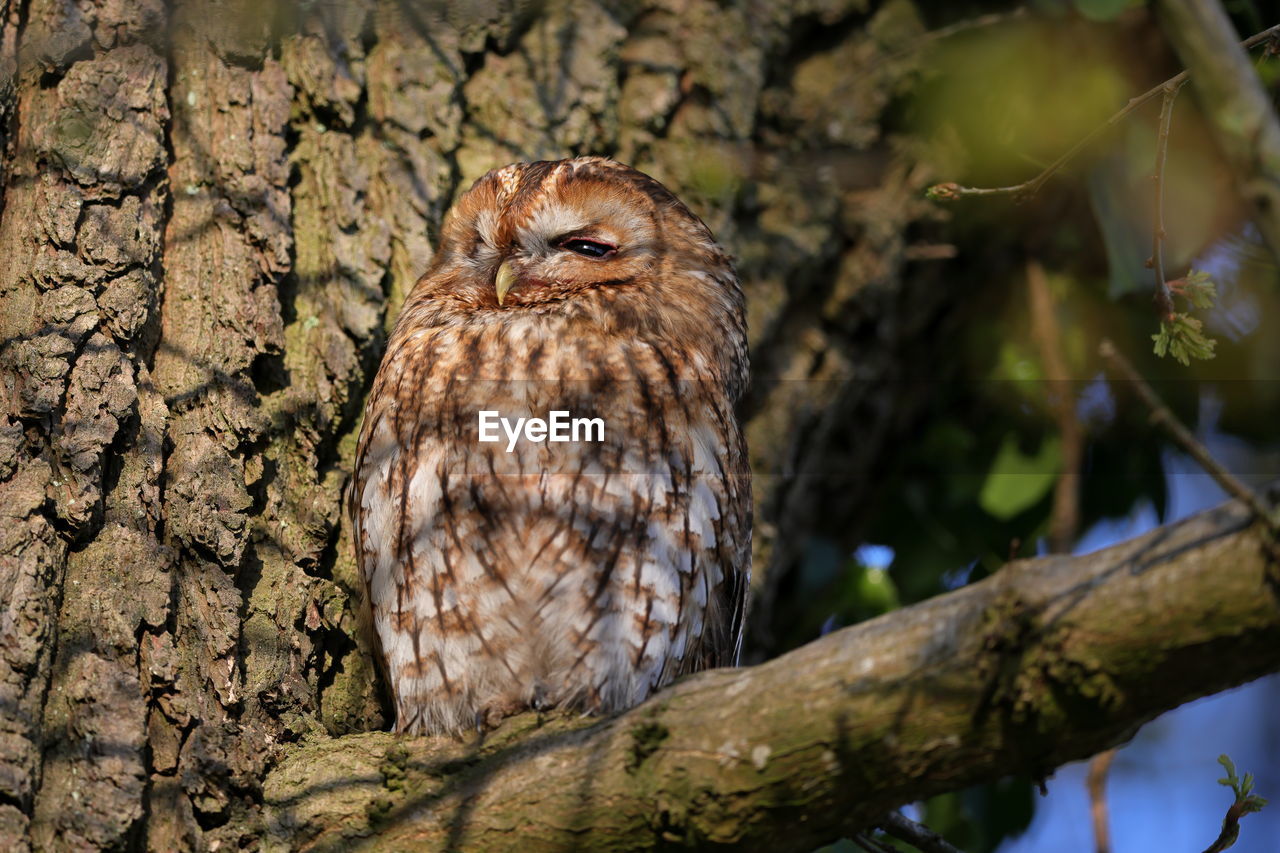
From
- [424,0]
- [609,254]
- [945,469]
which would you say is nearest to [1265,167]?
[609,254]

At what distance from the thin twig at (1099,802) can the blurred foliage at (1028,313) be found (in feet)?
0.84

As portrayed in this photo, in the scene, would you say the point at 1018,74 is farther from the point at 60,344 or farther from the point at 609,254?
the point at 60,344

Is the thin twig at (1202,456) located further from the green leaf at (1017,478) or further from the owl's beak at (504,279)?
the green leaf at (1017,478)

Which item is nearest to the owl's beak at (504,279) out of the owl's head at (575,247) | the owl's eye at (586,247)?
the owl's head at (575,247)

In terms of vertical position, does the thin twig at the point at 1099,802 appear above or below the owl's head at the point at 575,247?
below

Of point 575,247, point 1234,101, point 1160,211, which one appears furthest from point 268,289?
point 1234,101

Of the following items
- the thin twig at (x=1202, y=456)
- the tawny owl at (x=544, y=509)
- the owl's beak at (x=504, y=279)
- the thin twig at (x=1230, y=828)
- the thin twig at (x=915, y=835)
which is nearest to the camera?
the thin twig at (x=1202, y=456)

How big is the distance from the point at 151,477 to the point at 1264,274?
10.8ft

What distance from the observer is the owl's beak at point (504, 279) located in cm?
257

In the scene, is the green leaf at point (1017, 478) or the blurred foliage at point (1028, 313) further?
the green leaf at point (1017, 478)

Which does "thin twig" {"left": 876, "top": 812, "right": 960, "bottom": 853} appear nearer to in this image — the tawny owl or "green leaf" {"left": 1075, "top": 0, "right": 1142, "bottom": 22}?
the tawny owl

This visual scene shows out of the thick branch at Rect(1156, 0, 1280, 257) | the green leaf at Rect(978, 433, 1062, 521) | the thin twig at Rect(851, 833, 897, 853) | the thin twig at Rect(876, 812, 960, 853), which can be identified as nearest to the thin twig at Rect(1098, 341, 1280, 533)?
the thick branch at Rect(1156, 0, 1280, 257)

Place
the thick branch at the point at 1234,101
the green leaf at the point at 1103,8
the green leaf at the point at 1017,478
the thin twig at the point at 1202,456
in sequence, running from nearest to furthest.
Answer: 1. the thin twig at the point at 1202,456
2. the thick branch at the point at 1234,101
3. the green leaf at the point at 1103,8
4. the green leaf at the point at 1017,478

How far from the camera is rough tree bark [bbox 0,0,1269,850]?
6.22 feet
